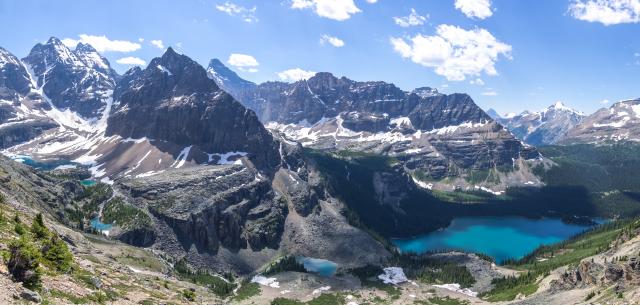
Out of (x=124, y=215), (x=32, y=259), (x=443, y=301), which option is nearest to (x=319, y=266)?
(x=443, y=301)

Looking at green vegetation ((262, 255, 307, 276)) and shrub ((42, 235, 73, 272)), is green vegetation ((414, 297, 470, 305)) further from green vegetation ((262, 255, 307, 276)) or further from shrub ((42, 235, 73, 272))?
shrub ((42, 235, 73, 272))

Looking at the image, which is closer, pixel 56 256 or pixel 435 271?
pixel 56 256

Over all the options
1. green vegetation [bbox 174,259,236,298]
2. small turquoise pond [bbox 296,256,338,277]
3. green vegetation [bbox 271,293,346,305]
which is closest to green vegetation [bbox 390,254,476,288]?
small turquoise pond [bbox 296,256,338,277]

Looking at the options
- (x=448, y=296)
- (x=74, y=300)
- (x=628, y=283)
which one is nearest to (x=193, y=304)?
(x=74, y=300)

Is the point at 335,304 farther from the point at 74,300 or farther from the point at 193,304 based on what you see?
the point at 74,300

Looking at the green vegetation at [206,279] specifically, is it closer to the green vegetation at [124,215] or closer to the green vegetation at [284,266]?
the green vegetation at [284,266]

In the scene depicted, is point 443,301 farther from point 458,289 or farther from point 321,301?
point 321,301
